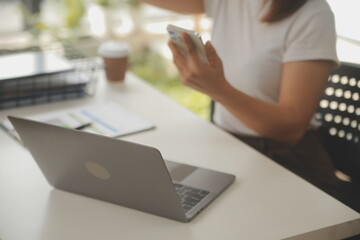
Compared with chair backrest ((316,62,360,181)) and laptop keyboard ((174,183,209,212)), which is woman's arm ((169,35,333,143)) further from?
laptop keyboard ((174,183,209,212))

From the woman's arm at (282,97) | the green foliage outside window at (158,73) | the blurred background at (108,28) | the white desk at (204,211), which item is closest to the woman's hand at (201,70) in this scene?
the woman's arm at (282,97)

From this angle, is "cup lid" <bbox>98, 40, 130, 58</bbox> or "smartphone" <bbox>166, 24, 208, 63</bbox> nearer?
"smartphone" <bbox>166, 24, 208, 63</bbox>

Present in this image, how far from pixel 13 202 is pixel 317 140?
844 mm

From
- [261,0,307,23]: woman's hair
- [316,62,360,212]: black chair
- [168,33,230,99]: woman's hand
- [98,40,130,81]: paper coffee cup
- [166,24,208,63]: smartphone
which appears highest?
[261,0,307,23]: woman's hair

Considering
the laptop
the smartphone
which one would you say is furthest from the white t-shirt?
the laptop

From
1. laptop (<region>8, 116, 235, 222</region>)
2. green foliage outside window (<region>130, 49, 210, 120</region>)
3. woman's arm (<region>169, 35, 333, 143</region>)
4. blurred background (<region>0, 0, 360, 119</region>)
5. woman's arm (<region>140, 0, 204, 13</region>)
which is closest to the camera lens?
laptop (<region>8, 116, 235, 222</region>)

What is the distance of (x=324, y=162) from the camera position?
1376 mm

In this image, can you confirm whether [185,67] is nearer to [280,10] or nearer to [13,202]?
[280,10]

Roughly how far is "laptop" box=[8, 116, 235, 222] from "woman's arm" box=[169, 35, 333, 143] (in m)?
0.23

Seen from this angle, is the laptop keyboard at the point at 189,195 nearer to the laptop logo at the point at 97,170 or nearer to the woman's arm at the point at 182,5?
the laptop logo at the point at 97,170

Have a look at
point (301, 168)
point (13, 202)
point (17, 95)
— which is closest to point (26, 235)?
point (13, 202)

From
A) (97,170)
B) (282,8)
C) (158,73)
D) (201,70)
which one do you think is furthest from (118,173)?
(158,73)

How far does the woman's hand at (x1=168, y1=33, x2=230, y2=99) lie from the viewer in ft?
3.84

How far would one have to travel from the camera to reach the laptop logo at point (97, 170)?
3.12ft
